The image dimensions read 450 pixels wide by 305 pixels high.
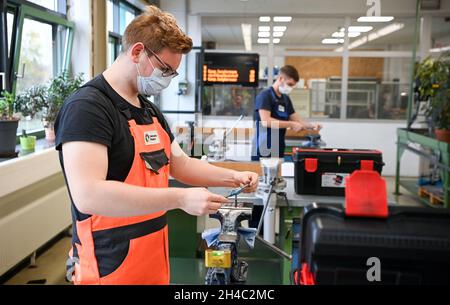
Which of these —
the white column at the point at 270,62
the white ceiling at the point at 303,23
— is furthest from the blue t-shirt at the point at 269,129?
the white ceiling at the point at 303,23

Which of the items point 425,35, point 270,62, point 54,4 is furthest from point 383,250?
point 425,35

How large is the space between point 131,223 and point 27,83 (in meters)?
2.81

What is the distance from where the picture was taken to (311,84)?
269 inches

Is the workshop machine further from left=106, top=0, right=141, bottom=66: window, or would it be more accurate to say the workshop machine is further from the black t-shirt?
left=106, top=0, right=141, bottom=66: window

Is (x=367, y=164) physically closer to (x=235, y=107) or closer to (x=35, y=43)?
(x=35, y=43)

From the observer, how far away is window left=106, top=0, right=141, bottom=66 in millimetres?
5186

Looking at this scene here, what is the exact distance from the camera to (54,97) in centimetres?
320

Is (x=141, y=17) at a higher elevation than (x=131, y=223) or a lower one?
higher

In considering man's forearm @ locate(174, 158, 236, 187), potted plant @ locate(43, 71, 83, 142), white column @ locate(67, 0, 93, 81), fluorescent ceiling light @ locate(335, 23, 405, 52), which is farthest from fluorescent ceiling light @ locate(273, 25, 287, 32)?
man's forearm @ locate(174, 158, 236, 187)

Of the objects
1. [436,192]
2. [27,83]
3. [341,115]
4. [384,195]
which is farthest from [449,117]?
[384,195]

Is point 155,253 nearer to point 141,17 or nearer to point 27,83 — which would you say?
point 141,17

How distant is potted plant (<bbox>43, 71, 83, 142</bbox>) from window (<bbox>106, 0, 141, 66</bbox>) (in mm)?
1735

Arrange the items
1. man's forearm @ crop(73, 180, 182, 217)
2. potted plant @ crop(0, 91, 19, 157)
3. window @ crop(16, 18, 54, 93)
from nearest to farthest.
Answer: man's forearm @ crop(73, 180, 182, 217), potted plant @ crop(0, 91, 19, 157), window @ crop(16, 18, 54, 93)
